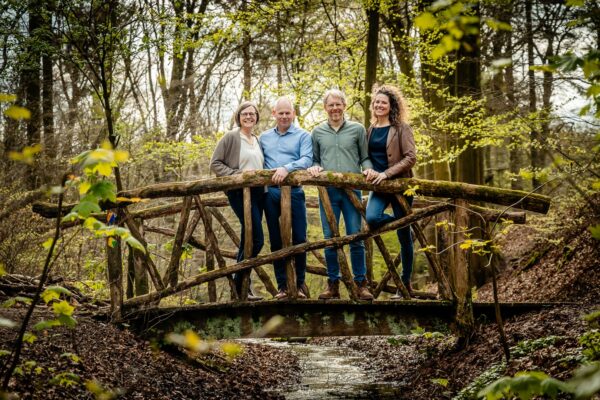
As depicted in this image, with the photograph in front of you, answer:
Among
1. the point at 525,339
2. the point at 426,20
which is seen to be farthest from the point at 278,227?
the point at 426,20

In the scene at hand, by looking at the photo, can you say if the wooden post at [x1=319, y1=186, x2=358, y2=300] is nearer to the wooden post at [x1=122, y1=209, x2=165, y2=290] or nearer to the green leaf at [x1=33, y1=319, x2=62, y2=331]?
the wooden post at [x1=122, y1=209, x2=165, y2=290]

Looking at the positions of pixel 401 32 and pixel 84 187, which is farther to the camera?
pixel 401 32

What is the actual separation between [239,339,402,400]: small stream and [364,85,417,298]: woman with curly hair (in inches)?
52.2

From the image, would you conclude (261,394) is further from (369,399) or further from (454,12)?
(454,12)

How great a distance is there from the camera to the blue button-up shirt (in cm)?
552

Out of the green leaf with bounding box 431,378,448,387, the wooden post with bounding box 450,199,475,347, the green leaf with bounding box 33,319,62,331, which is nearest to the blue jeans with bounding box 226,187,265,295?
the wooden post with bounding box 450,199,475,347

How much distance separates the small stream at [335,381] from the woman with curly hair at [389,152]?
1.33 meters

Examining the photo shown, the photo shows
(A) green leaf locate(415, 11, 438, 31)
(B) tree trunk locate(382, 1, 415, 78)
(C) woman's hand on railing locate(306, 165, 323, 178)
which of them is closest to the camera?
(A) green leaf locate(415, 11, 438, 31)

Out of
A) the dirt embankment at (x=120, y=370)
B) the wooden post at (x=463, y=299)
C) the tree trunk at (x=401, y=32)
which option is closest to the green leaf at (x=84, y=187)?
the dirt embankment at (x=120, y=370)

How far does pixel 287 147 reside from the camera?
18.5ft

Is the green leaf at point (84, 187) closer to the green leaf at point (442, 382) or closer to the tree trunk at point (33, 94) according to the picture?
the green leaf at point (442, 382)

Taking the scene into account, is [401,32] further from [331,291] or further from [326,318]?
[326,318]

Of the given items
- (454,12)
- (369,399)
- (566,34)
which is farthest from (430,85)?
(454,12)

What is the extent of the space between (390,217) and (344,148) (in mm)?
869
